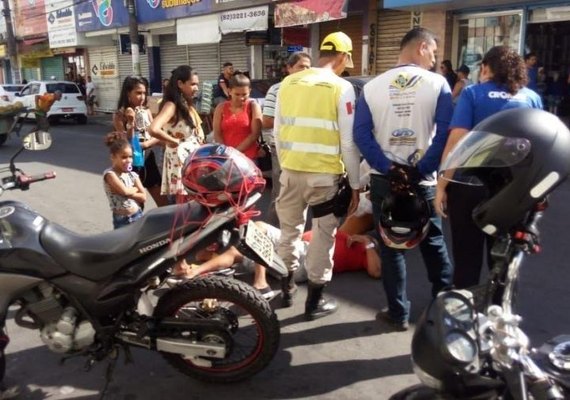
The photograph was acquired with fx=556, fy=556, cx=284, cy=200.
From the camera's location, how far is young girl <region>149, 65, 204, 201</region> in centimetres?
434

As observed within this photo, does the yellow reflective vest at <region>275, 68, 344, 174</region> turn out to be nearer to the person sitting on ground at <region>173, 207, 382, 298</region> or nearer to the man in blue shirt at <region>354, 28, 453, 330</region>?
the man in blue shirt at <region>354, 28, 453, 330</region>

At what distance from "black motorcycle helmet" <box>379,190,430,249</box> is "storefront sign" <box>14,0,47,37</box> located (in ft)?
93.2

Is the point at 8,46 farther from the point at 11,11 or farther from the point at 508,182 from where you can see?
the point at 508,182

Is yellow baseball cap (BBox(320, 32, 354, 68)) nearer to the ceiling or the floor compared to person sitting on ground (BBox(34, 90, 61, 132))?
nearer to the ceiling

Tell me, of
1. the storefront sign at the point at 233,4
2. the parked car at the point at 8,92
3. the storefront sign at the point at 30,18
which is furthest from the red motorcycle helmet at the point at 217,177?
the storefront sign at the point at 30,18

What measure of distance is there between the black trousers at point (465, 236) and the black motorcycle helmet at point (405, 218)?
6.3 inches

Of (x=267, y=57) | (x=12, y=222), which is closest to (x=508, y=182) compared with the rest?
(x=12, y=222)

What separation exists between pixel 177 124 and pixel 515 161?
130 inches

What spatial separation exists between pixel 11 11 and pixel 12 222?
33.2m

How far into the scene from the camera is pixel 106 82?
25.2 m

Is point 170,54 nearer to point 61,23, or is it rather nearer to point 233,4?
point 233,4

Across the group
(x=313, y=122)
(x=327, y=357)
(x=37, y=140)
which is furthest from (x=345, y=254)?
→ (x=37, y=140)

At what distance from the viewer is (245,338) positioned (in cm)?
306

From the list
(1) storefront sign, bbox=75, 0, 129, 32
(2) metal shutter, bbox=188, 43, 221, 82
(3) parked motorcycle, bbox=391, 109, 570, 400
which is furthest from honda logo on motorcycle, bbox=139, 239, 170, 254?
(1) storefront sign, bbox=75, 0, 129, 32
